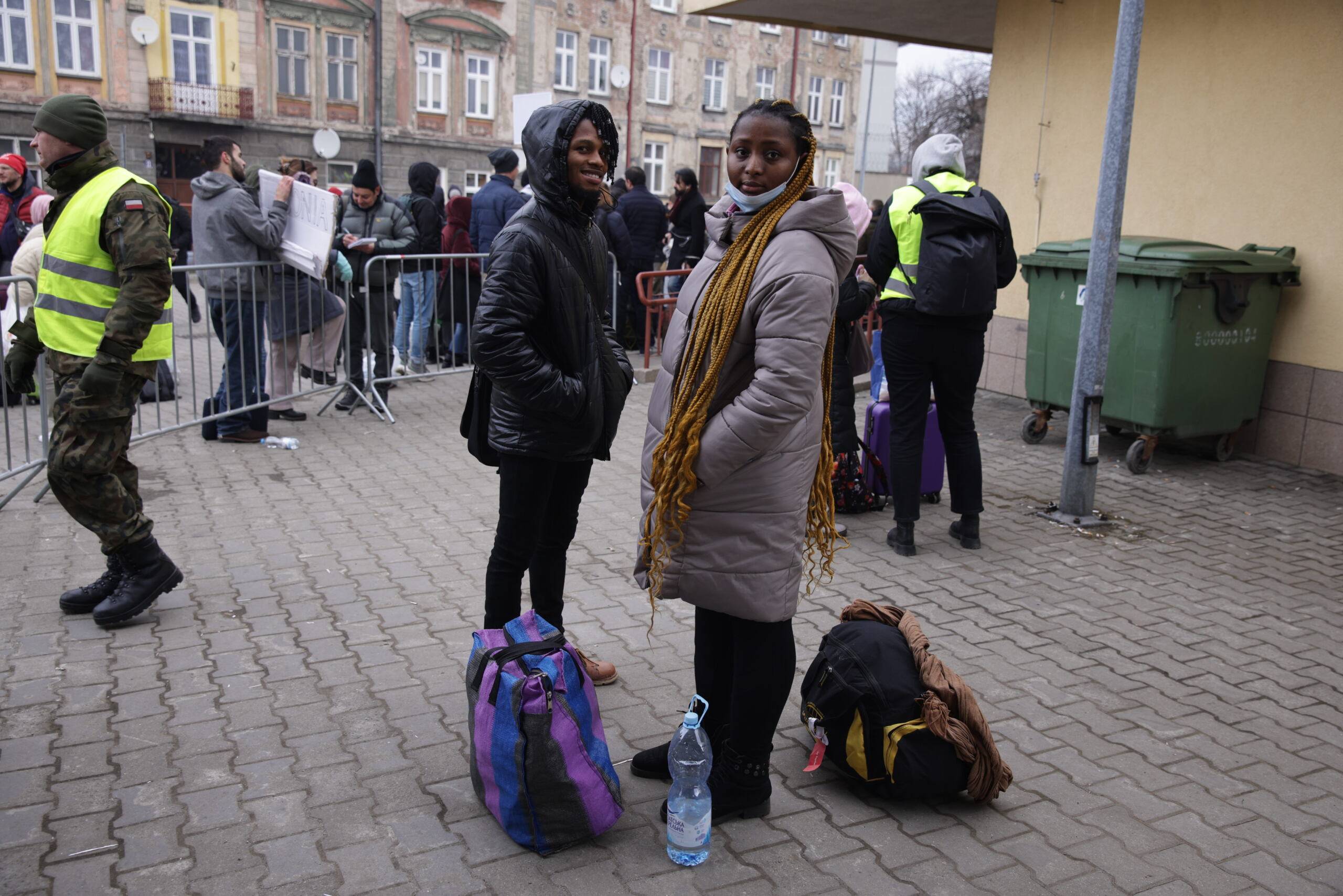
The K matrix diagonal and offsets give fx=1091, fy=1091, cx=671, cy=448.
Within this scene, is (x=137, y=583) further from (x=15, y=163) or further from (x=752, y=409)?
(x=15, y=163)

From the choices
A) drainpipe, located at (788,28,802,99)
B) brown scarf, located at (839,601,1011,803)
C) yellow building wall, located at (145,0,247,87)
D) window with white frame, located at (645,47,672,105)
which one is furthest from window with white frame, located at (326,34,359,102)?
brown scarf, located at (839,601,1011,803)

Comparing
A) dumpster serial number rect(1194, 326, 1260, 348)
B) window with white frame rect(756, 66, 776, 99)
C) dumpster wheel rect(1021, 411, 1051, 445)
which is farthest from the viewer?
window with white frame rect(756, 66, 776, 99)

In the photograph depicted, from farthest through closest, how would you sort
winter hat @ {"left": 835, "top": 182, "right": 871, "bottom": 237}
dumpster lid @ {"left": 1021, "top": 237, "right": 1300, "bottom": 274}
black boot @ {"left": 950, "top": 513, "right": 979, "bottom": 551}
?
dumpster lid @ {"left": 1021, "top": 237, "right": 1300, "bottom": 274}
black boot @ {"left": 950, "top": 513, "right": 979, "bottom": 551}
winter hat @ {"left": 835, "top": 182, "right": 871, "bottom": 237}

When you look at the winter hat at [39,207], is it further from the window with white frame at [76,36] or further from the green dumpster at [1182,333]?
the window with white frame at [76,36]

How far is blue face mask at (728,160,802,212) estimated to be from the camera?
111 inches

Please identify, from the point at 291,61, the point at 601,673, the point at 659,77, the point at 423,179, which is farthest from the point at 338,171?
the point at 601,673

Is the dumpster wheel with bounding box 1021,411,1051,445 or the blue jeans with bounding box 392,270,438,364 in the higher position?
the blue jeans with bounding box 392,270,438,364

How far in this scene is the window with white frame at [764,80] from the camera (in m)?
42.6

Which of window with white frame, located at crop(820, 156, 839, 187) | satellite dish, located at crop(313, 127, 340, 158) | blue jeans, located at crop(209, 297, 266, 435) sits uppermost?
window with white frame, located at crop(820, 156, 839, 187)

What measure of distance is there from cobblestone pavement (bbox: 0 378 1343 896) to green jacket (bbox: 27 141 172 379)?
1.12m

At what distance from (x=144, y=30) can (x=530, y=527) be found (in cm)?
3106

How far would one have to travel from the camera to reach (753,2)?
10.3 m

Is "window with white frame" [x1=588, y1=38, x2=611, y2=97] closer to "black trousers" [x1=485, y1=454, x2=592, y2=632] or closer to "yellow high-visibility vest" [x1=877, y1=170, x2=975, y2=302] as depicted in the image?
"yellow high-visibility vest" [x1=877, y1=170, x2=975, y2=302]

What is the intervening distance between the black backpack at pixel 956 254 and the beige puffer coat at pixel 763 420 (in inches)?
94.6
